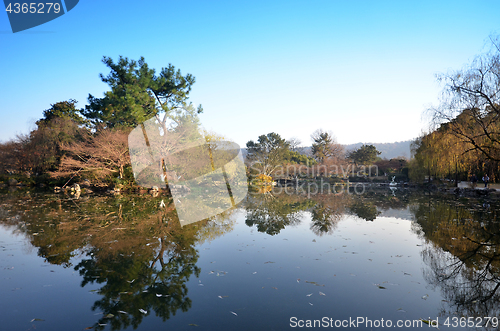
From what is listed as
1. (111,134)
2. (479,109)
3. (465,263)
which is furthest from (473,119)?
(111,134)

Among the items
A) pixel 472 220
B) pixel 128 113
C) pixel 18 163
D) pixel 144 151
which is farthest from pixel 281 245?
pixel 18 163

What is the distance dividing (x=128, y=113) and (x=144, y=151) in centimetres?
371

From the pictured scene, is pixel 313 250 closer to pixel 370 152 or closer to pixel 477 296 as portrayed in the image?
pixel 477 296

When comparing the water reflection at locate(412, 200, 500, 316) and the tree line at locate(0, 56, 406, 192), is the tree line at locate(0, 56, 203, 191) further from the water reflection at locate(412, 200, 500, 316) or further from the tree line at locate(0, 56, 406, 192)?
the water reflection at locate(412, 200, 500, 316)

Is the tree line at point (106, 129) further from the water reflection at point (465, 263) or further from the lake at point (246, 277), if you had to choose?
the water reflection at point (465, 263)

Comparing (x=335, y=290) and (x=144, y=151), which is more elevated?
(x=144, y=151)

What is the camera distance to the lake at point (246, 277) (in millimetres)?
2814

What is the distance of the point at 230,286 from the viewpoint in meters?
3.59

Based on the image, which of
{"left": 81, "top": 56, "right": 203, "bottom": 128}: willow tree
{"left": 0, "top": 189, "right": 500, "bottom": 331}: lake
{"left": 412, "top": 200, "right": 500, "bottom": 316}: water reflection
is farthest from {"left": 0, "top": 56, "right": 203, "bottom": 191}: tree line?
{"left": 412, "top": 200, "right": 500, "bottom": 316}: water reflection

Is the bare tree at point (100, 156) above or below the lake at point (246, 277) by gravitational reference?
above

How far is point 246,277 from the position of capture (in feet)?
12.9

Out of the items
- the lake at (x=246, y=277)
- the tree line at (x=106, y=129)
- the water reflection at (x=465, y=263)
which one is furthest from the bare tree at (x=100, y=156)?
the water reflection at (x=465, y=263)

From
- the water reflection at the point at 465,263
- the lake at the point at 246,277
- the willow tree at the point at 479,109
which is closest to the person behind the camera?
the lake at the point at 246,277

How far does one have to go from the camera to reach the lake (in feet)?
9.23
